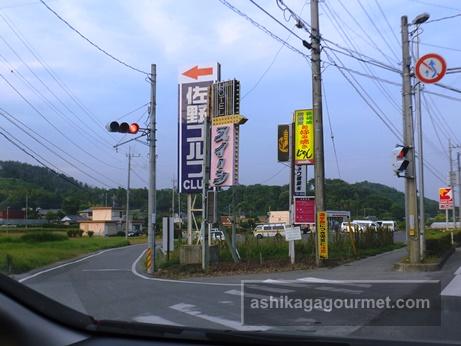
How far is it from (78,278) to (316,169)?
30.9ft

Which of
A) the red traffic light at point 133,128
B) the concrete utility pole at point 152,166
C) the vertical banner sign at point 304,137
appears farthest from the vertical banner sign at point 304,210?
the red traffic light at point 133,128

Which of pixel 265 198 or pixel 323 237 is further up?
pixel 265 198

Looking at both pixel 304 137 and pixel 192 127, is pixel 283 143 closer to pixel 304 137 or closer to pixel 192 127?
pixel 304 137

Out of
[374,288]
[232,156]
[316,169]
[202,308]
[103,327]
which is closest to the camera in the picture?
[103,327]

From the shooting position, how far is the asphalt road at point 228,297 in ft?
27.9

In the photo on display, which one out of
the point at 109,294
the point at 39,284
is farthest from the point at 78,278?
the point at 109,294

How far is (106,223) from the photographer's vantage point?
96562 mm

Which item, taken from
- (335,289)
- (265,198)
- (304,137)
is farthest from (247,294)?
(265,198)

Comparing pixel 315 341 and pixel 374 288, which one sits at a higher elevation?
pixel 315 341

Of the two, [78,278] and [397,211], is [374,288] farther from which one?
[397,211]

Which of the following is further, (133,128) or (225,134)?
(225,134)

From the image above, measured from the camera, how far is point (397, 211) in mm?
106562

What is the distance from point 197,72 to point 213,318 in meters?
16.9

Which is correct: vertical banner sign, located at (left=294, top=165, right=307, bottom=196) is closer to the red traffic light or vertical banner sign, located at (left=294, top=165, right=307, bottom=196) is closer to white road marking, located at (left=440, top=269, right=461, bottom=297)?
the red traffic light
